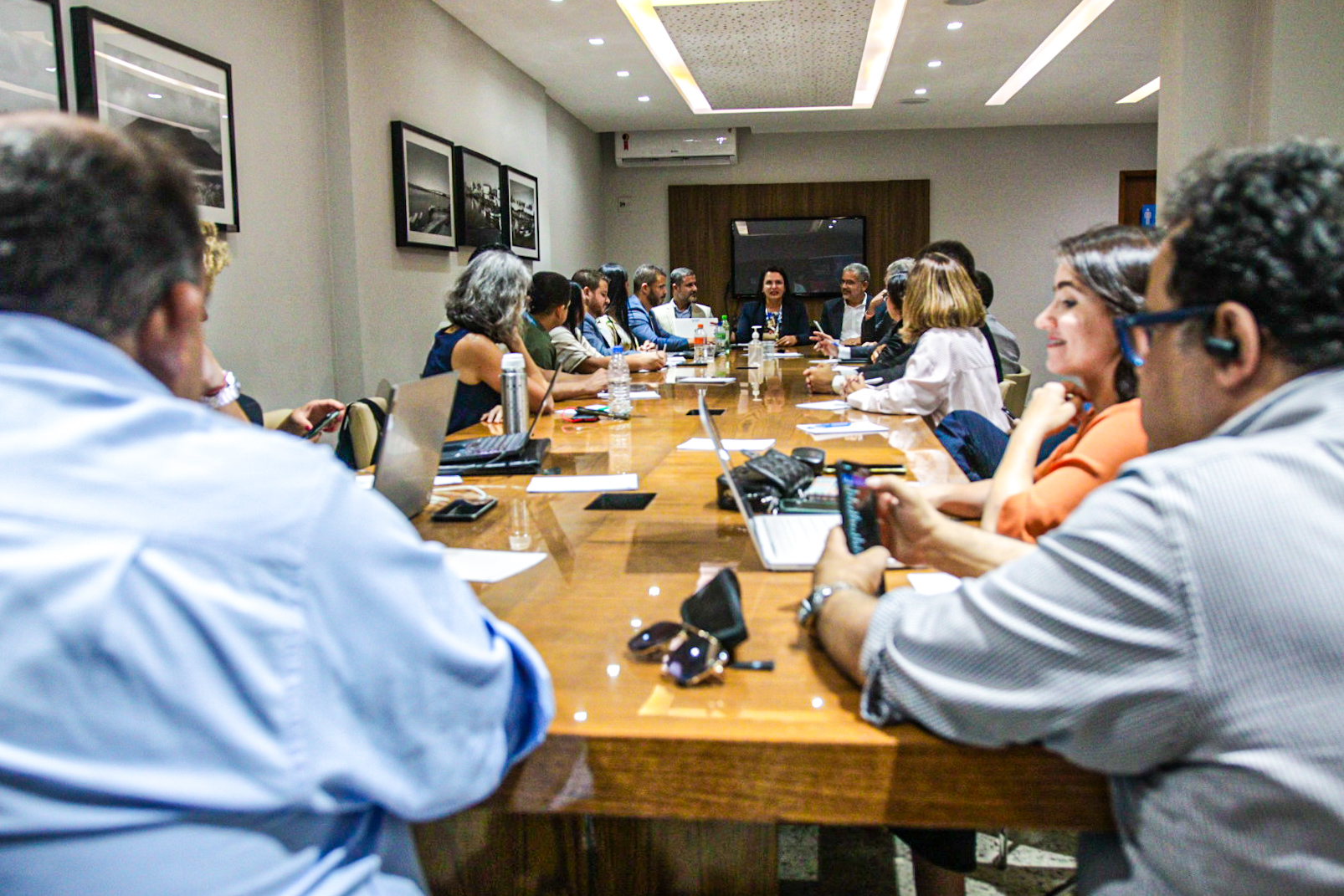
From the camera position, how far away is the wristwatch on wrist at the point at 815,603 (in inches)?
42.0

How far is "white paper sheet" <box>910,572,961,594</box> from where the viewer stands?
48.5 inches

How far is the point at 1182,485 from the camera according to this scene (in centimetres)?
69

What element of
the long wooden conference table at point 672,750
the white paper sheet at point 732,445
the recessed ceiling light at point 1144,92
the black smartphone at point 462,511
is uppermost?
the recessed ceiling light at point 1144,92

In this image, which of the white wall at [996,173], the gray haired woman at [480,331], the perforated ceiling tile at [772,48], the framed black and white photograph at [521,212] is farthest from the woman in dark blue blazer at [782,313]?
the gray haired woman at [480,331]

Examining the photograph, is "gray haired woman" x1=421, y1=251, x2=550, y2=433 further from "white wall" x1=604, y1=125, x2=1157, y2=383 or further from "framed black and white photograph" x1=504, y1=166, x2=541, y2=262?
"white wall" x1=604, y1=125, x2=1157, y2=383

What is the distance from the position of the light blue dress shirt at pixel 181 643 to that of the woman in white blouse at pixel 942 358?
273 cm

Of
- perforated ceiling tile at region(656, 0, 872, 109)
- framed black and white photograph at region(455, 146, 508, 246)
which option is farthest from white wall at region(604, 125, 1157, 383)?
framed black and white photograph at region(455, 146, 508, 246)

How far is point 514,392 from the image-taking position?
2.69 meters

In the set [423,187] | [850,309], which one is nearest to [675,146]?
[850,309]

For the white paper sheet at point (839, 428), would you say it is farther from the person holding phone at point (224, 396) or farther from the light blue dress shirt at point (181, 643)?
the light blue dress shirt at point (181, 643)

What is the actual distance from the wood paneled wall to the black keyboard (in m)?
8.14


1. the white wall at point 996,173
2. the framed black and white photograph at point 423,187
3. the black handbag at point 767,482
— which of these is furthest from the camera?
the white wall at point 996,173

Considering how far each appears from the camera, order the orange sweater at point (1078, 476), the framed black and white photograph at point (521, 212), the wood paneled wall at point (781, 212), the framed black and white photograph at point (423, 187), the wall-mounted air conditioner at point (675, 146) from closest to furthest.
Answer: the orange sweater at point (1078, 476) < the framed black and white photograph at point (423, 187) < the framed black and white photograph at point (521, 212) < the wall-mounted air conditioner at point (675, 146) < the wood paneled wall at point (781, 212)

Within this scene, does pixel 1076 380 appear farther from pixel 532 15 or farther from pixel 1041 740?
pixel 532 15
